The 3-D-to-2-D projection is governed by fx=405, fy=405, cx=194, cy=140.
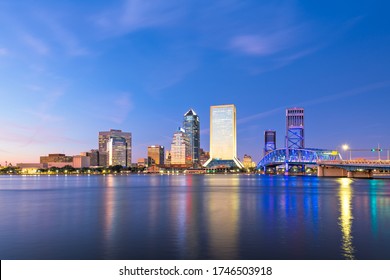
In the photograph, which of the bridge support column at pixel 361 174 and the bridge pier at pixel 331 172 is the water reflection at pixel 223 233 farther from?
the bridge pier at pixel 331 172

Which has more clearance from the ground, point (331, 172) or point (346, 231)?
point (331, 172)

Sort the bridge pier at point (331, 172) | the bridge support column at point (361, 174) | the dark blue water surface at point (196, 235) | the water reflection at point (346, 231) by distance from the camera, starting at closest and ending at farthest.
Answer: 1. the water reflection at point (346, 231)
2. the dark blue water surface at point (196, 235)
3. the bridge support column at point (361, 174)
4. the bridge pier at point (331, 172)

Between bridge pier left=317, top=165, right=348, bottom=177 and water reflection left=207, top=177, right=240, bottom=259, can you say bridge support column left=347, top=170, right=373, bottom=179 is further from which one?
water reflection left=207, top=177, right=240, bottom=259

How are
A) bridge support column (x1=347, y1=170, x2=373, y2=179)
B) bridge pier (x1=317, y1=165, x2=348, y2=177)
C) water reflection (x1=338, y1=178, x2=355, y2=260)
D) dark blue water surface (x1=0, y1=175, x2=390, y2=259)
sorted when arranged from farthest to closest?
bridge pier (x1=317, y1=165, x2=348, y2=177) < bridge support column (x1=347, y1=170, x2=373, y2=179) < dark blue water surface (x1=0, y1=175, x2=390, y2=259) < water reflection (x1=338, y1=178, x2=355, y2=260)

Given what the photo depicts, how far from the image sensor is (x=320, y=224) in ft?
109

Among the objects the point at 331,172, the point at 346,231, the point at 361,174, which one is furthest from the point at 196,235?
the point at 331,172

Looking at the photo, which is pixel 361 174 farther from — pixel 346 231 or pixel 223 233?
pixel 223 233

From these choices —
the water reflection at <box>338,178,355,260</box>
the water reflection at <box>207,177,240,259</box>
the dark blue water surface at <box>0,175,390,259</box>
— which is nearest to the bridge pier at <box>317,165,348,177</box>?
→ the water reflection at <box>338,178,355,260</box>

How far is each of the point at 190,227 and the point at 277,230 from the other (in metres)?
6.67

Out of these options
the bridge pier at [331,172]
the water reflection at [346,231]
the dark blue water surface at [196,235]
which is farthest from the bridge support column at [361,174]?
the dark blue water surface at [196,235]
